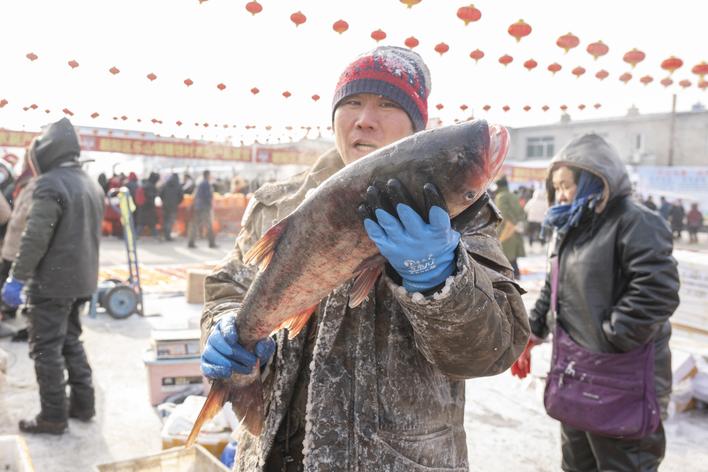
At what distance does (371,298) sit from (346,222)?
39cm

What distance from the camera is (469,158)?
54.2 inches

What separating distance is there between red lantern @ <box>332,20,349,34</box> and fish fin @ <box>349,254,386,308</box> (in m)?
4.54

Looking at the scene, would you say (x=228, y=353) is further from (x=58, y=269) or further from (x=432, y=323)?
(x=58, y=269)

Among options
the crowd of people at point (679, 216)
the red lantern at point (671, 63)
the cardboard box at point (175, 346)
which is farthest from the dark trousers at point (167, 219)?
the crowd of people at point (679, 216)

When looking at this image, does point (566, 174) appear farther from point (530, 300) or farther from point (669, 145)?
point (669, 145)

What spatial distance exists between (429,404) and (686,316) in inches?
299

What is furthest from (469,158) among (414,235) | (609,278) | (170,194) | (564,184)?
(170,194)

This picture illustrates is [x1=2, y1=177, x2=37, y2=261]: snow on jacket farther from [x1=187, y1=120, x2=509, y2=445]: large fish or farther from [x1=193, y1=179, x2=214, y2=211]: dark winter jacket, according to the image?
[x1=193, y1=179, x2=214, y2=211]: dark winter jacket

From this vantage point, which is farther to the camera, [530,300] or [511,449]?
[530,300]

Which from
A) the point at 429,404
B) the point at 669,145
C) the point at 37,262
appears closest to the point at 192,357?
the point at 37,262

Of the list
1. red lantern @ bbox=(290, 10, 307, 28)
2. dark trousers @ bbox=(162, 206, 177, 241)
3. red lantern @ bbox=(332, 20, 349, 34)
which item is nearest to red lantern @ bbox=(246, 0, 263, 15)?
red lantern @ bbox=(290, 10, 307, 28)

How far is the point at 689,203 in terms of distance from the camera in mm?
27656

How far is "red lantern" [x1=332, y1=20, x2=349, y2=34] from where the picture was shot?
18.2 feet

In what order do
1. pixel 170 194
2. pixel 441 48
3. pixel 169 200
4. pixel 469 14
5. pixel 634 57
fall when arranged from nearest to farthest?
pixel 469 14 < pixel 634 57 < pixel 441 48 < pixel 170 194 < pixel 169 200
